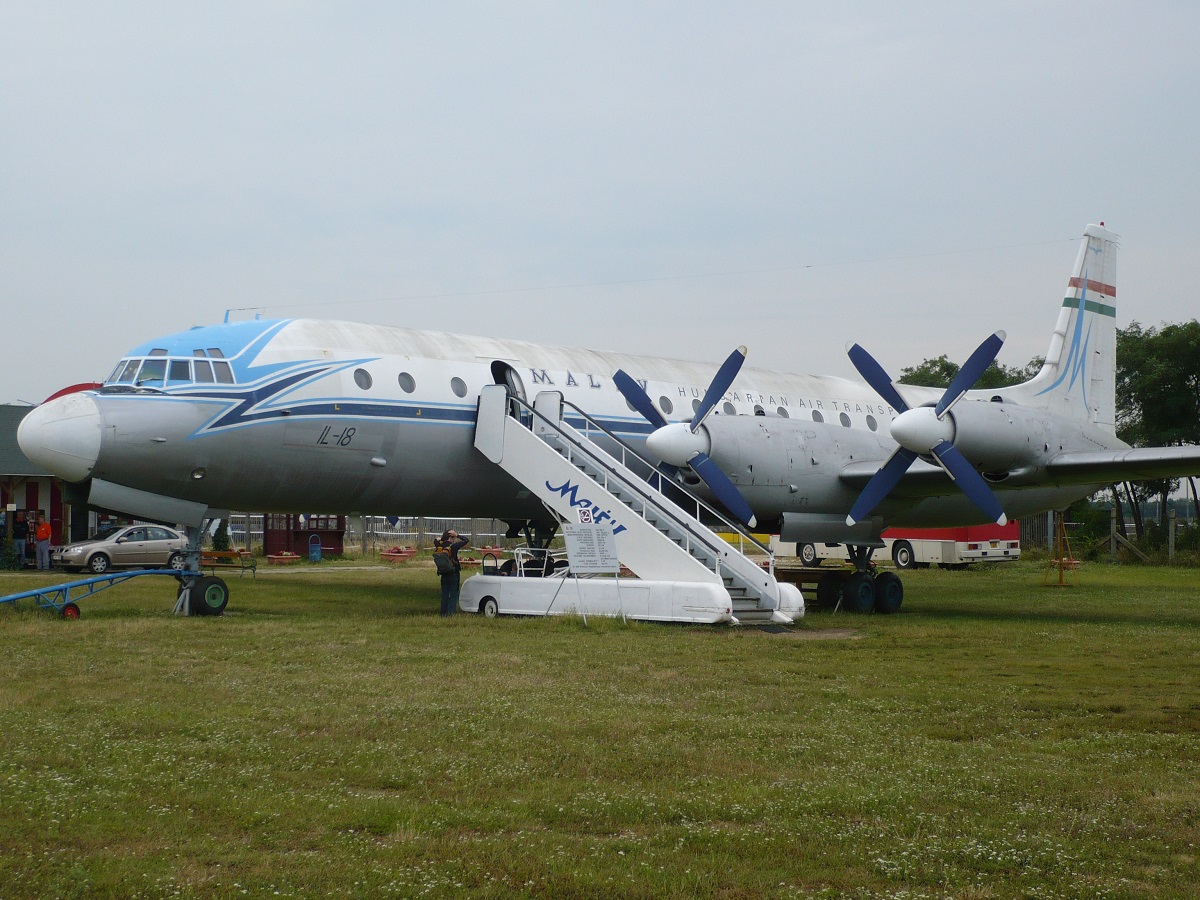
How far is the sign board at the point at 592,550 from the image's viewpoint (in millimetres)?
17094

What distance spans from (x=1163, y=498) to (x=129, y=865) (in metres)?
56.2

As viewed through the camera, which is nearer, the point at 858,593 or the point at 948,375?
the point at 858,593

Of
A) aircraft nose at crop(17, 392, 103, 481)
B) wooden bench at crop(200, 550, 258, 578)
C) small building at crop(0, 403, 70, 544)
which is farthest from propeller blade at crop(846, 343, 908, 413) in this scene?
small building at crop(0, 403, 70, 544)

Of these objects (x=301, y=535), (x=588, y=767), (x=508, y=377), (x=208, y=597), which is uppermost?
(x=508, y=377)

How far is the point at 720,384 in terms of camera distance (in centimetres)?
2002

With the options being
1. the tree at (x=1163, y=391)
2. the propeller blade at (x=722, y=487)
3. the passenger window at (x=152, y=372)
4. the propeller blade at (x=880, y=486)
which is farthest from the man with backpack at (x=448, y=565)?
the tree at (x=1163, y=391)

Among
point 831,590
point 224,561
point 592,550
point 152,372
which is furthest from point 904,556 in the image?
point 152,372

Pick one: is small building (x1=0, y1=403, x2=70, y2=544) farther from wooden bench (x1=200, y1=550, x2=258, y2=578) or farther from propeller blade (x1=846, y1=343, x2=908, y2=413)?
propeller blade (x1=846, y1=343, x2=908, y2=413)

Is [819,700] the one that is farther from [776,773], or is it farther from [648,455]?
[648,455]

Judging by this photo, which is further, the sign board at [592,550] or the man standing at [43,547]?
the man standing at [43,547]

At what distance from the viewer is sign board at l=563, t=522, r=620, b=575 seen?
56.1 ft

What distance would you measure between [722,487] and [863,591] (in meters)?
4.40

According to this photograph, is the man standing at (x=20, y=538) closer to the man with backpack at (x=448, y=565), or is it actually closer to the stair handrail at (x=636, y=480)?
the stair handrail at (x=636, y=480)

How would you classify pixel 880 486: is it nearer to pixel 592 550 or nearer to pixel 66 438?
pixel 592 550
